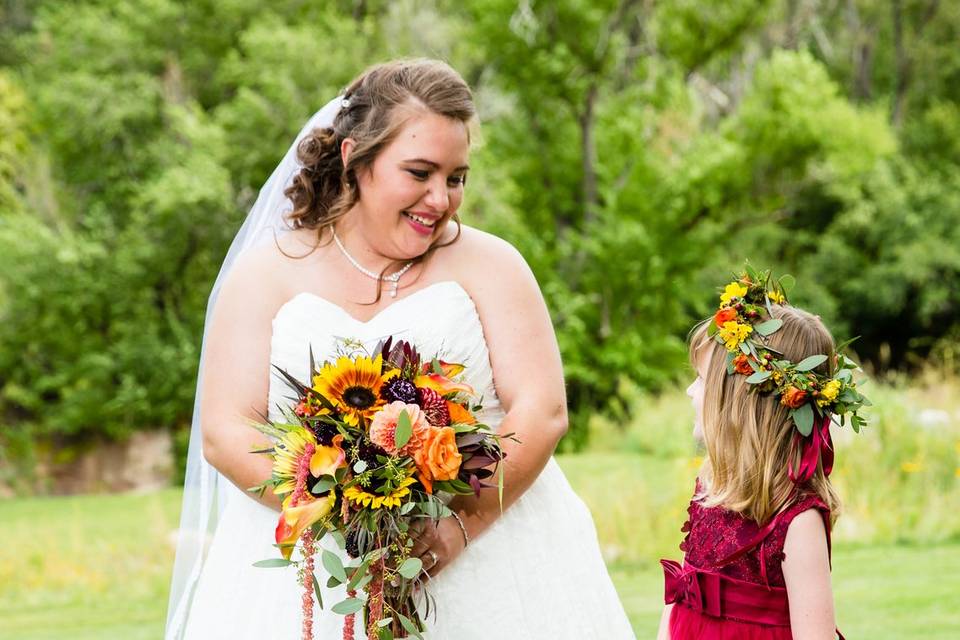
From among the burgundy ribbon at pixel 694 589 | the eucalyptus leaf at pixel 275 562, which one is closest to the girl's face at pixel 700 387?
the burgundy ribbon at pixel 694 589

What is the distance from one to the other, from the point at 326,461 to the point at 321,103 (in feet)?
A: 60.6

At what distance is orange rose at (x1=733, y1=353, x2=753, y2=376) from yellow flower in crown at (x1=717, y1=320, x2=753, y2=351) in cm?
Result: 3

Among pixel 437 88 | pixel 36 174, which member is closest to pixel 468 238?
pixel 437 88

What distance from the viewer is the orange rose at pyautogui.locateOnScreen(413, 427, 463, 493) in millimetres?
2863

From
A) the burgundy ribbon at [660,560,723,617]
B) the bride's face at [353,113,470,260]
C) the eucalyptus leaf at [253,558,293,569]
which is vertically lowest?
the burgundy ribbon at [660,560,723,617]

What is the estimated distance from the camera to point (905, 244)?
1033 inches

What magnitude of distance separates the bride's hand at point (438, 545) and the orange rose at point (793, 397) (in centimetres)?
96

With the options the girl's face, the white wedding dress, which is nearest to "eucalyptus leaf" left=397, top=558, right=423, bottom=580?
the white wedding dress

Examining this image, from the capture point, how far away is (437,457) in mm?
2871

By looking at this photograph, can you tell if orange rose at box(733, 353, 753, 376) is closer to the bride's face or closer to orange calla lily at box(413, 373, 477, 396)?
Result: orange calla lily at box(413, 373, 477, 396)

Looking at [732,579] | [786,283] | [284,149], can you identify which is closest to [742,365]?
[786,283]

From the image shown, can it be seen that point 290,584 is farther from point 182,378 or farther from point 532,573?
point 182,378

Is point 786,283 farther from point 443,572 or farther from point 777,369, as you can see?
point 443,572

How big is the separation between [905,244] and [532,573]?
24.4m
